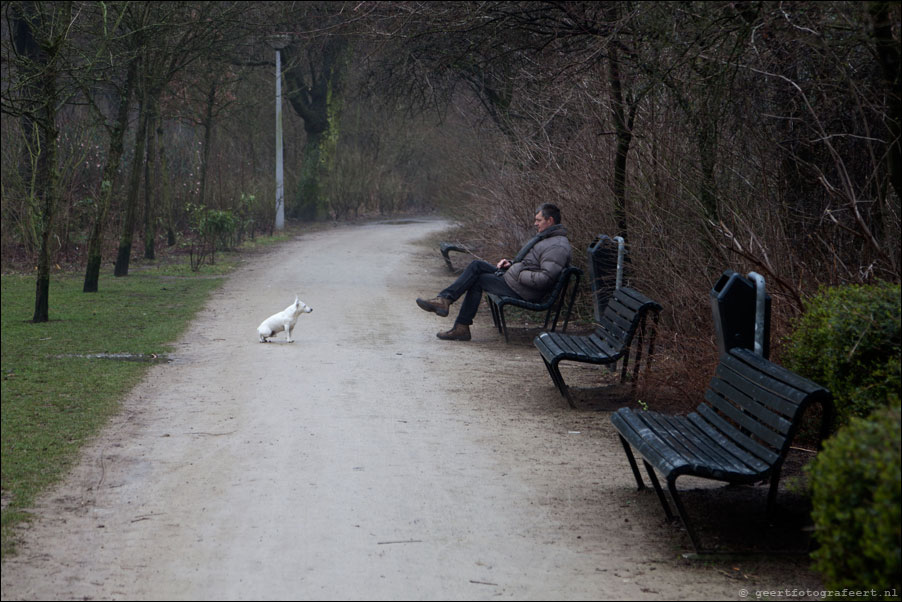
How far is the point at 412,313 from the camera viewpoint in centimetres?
1341

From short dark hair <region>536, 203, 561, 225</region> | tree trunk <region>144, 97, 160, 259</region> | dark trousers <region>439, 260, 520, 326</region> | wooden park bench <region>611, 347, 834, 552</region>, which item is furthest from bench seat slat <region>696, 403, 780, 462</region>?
tree trunk <region>144, 97, 160, 259</region>

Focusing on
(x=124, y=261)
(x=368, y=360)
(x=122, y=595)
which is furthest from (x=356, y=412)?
(x=124, y=261)

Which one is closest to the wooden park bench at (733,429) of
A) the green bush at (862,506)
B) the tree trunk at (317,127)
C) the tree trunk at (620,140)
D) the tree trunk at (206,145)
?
the green bush at (862,506)

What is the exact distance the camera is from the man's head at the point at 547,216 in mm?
10758

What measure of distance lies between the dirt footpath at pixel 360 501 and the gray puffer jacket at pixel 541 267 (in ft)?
4.51

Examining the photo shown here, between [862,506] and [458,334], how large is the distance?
792cm

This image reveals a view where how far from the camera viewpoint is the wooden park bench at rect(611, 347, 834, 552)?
4.49m

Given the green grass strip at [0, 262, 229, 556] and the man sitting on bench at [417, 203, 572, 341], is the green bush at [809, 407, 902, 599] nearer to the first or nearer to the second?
the green grass strip at [0, 262, 229, 556]

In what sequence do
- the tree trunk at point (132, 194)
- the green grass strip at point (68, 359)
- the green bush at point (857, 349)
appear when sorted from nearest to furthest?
the green bush at point (857, 349)
the green grass strip at point (68, 359)
the tree trunk at point (132, 194)

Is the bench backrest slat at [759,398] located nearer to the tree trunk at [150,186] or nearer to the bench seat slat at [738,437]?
the bench seat slat at [738,437]

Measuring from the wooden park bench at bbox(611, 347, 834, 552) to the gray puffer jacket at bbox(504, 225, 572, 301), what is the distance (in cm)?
497

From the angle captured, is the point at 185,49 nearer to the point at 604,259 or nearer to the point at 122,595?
the point at 604,259

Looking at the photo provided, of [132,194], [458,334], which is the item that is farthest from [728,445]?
[132,194]

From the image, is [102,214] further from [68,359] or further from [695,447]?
[695,447]
